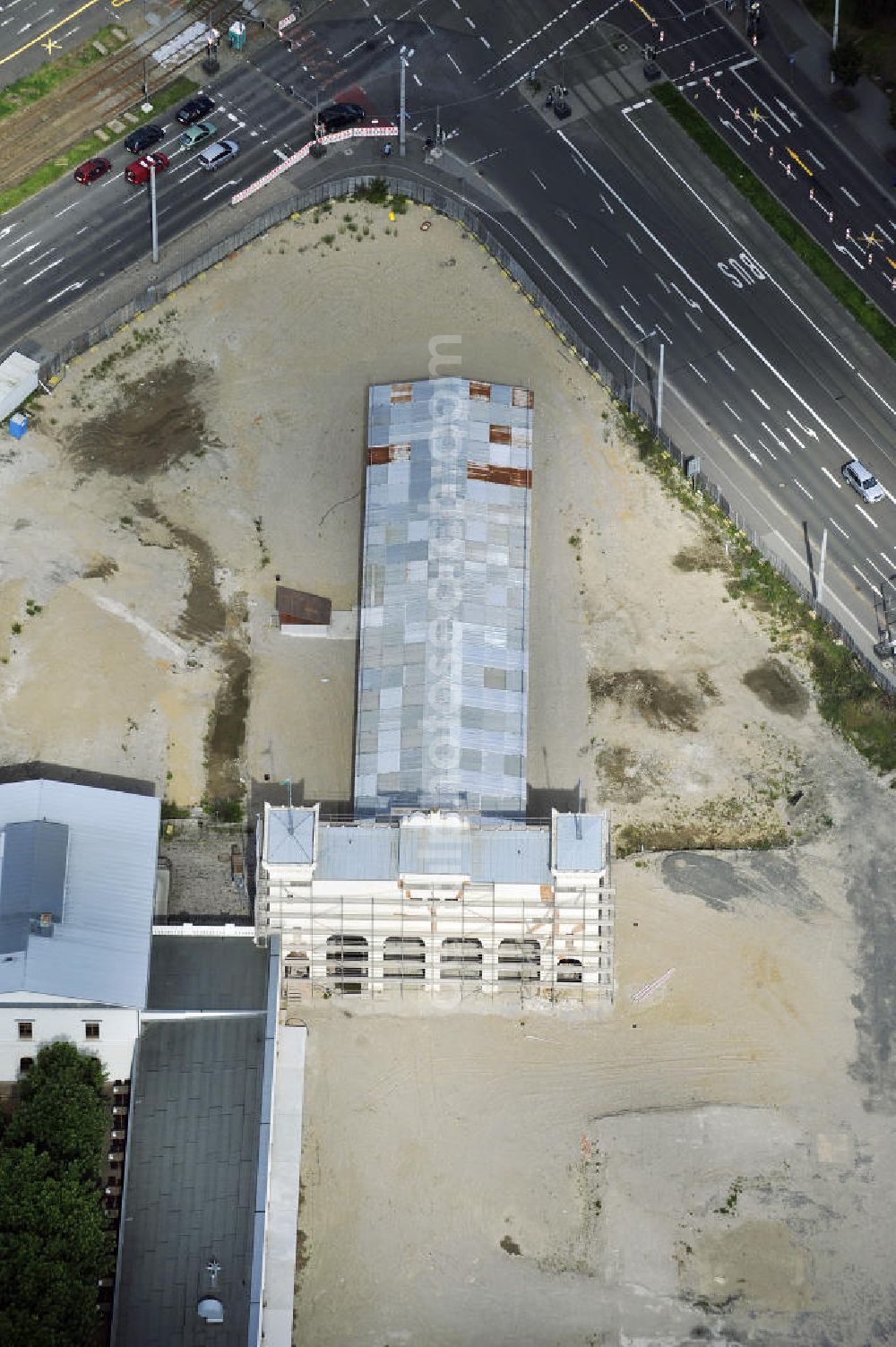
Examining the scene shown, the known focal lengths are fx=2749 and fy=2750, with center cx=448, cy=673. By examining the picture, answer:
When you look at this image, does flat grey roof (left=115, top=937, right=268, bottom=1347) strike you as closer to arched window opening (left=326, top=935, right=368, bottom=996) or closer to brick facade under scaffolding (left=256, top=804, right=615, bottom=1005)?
arched window opening (left=326, top=935, right=368, bottom=996)

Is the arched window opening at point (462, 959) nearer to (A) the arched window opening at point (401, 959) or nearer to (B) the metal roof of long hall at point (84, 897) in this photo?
(A) the arched window opening at point (401, 959)

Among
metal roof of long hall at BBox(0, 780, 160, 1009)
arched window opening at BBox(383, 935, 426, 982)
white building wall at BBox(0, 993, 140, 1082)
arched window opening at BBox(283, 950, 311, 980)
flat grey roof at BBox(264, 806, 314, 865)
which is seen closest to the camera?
white building wall at BBox(0, 993, 140, 1082)

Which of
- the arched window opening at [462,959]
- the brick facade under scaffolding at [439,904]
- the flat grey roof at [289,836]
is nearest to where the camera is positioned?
the flat grey roof at [289,836]

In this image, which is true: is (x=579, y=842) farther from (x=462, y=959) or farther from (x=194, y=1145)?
(x=194, y=1145)

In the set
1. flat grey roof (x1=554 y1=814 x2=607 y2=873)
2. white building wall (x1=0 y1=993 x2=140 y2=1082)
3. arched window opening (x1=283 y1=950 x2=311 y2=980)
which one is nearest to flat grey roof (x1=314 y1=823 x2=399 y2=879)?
arched window opening (x1=283 y1=950 x2=311 y2=980)

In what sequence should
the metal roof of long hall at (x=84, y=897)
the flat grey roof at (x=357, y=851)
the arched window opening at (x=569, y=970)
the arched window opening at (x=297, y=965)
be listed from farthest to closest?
1. the arched window opening at (x=297, y=965)
2. the arched window opening at (x=569, y=970)
3. the flat grey roof at (x=357, y=851)
4. the metal roof of long hall at (x=84, y=897)

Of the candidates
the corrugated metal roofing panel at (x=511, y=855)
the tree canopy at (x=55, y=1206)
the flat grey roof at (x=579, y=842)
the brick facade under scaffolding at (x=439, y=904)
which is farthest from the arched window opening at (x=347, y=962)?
the tree canopy at (x=55, y=1206)

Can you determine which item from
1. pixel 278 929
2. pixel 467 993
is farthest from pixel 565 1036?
pixel 278 929
